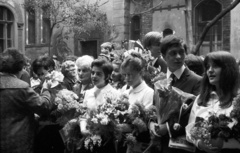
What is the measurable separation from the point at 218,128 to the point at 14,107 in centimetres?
264

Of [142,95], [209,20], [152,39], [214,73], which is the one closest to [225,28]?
[209,20]

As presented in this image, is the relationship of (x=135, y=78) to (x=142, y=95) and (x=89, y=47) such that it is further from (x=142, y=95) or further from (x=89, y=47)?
(x=89, y=47)

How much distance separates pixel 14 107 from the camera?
4891 mm

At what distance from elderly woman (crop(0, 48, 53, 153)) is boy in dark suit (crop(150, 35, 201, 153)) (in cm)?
163

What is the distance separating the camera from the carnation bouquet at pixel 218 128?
323 centimetres

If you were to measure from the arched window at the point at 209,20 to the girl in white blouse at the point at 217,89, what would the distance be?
13.2m

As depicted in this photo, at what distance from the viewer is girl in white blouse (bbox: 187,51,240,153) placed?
352 centimetres

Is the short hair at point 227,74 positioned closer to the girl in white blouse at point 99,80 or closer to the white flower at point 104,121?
the white flower at point 104,121

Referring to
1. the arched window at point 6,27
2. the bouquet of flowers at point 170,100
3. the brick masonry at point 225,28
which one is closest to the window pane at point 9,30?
the arched window at point 6,27

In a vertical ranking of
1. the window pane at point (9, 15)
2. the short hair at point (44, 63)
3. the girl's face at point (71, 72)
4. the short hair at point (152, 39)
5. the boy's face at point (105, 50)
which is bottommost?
the girl's face at point (71, 72)

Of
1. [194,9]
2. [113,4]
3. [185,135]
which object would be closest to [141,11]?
[113,4]

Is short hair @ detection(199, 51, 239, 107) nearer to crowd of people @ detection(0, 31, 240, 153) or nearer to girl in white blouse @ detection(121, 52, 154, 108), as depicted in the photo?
crowd of people @ detection(0, 31, 240, 153)

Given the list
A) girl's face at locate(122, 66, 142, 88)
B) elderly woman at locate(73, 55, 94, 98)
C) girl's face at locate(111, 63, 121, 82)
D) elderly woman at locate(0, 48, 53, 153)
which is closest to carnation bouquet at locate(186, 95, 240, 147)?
girl's face at locate(122, 66, 142, 88)

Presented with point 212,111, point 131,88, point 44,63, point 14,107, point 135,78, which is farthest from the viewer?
point 44,63
